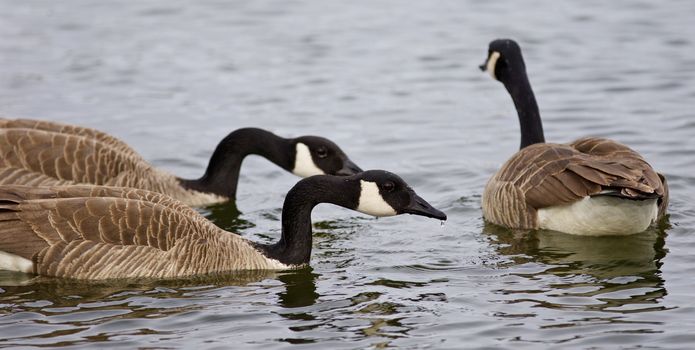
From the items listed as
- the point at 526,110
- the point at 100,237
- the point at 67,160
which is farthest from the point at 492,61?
the point at 100,237

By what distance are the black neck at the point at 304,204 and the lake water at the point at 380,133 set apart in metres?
0.21

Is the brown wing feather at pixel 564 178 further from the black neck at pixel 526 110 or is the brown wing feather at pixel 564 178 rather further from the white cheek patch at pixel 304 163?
the white cheek patch at pixel 304 163

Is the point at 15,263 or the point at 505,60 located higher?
the point at 505,60

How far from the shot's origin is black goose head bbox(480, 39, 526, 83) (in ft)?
42.1

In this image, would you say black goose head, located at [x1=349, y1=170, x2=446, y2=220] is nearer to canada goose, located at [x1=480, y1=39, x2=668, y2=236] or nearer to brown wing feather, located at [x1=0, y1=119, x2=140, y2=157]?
canada goose, located at [x1=480, y1=39, x2=668, y2=236]

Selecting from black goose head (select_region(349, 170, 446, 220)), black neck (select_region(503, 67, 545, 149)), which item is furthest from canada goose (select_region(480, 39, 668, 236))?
black goose head (select_region(349, 170, 446, 220))

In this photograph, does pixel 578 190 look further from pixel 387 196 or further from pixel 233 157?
pixel 233 157

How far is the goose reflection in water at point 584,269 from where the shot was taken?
29.9ft

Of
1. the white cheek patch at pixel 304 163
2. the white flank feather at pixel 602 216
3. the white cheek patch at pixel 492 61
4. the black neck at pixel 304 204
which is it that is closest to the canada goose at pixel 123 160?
the white cheek patch at pixel 304 163

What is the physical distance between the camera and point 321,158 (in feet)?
41.3

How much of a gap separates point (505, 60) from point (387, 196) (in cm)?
346

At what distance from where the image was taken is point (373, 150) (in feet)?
47.8

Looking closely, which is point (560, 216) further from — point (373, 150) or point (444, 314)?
point (373, 150)

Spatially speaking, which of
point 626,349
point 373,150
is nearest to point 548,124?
point 373,150
